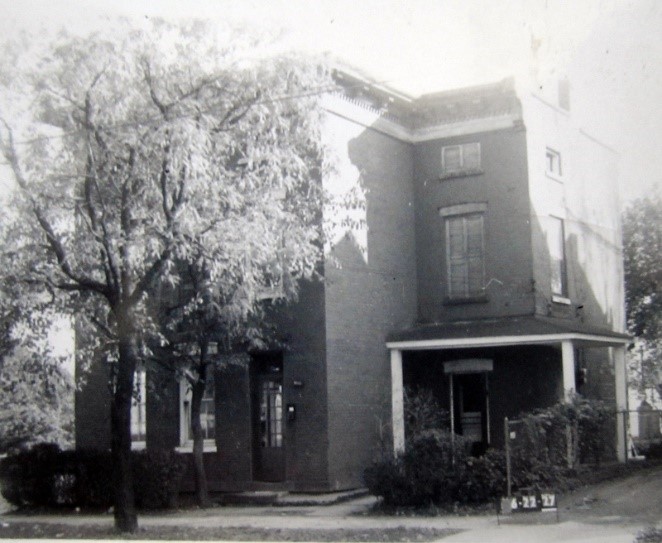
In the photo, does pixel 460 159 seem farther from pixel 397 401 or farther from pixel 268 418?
pixel 268 418

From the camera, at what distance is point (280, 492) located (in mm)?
19484

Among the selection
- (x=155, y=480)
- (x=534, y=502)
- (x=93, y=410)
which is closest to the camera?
(x=534, y=502)

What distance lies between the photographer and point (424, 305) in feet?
73.9

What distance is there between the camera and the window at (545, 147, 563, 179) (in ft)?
74.0

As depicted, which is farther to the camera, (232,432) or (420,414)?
(232,432)

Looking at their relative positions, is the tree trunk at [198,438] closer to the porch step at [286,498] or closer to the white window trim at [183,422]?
the porch step at [286,498]

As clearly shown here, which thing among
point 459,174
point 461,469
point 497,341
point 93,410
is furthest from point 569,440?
point 93,410

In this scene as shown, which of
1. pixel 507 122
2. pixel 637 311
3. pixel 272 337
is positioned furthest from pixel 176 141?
pixel 637 311

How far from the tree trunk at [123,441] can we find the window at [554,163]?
11.4 m

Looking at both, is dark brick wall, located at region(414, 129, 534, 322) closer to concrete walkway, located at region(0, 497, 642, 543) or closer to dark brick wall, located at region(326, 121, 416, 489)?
dark brick wall, located at region(326, 121, 416, 489)

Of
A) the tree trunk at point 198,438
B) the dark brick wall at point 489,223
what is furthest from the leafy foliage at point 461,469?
the dark brick wall at point 489,223

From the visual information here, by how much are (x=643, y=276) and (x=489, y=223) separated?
661 centimetres

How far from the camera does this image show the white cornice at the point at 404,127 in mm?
20484

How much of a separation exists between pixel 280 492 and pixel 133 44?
950cm
